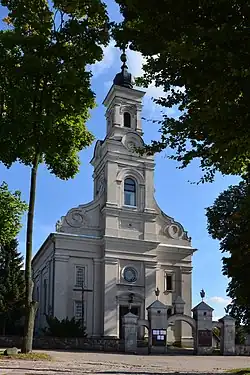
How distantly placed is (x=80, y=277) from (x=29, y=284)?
24.1m

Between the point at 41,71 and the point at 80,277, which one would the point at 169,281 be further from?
the point at 41,71

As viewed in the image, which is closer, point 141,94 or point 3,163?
point 3,163

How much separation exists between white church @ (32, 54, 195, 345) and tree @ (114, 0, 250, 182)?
107ft

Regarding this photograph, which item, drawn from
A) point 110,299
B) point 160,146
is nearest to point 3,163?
point 160,146

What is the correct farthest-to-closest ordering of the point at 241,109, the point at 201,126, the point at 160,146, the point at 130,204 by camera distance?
the point at 130,204 < the point at 160,146 < the point at 201,126 < the point at 241,109

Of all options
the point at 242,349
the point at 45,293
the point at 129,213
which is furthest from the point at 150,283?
the point at 242,349

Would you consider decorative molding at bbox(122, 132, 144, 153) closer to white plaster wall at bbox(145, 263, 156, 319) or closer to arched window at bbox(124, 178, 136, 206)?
arched window at bbox(124, 178, 136, 206)

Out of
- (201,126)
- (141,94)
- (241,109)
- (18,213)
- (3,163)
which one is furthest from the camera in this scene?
(141,94)

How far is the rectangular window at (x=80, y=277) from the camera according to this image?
42.3 m

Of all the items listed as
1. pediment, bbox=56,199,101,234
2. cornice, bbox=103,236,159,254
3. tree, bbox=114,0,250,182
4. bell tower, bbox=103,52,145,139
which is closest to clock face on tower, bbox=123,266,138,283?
cornice, bbox=103,236,159,254

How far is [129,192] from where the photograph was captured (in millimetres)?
45719

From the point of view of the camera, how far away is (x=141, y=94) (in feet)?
161

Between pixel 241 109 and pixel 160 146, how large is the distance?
3.08 m

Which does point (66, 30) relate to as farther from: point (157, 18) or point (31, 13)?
point (157, 18)
